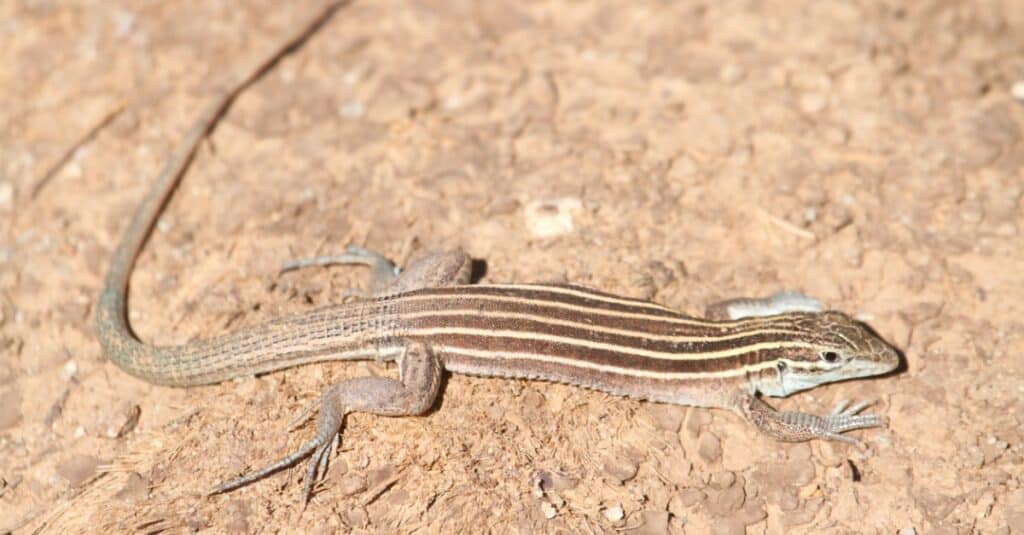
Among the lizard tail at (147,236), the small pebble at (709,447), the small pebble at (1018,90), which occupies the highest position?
the small pebble at (1018,90)

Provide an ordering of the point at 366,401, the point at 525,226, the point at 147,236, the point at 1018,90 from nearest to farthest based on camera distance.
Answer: the point at 366,401 < the point at 525,226 < the point at 147,236 < the point at 1018,90

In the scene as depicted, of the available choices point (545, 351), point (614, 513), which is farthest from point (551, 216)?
point (614, 513)

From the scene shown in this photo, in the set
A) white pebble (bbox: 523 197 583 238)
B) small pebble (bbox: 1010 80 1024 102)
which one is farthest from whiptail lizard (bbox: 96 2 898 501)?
small pebble (bbox: 1010 80 1024 102)

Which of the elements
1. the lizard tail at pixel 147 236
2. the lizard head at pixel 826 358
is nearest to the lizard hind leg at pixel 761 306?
the lizard head at pixel 826 358

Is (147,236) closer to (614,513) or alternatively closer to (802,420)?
(614,513)

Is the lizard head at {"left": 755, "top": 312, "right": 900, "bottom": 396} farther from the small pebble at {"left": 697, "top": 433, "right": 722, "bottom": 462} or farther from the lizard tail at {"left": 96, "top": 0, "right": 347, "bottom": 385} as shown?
the lizard tail at {"left": 96, "top": 0, "right": 347, "bottom": 385}

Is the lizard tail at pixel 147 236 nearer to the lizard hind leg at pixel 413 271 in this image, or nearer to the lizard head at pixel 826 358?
the lizard hind leg at pixel 413 271

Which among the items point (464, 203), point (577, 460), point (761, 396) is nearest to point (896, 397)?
point (761, 396)

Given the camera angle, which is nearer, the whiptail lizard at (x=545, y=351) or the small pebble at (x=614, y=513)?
the small pebble at (x=614, y=513)
